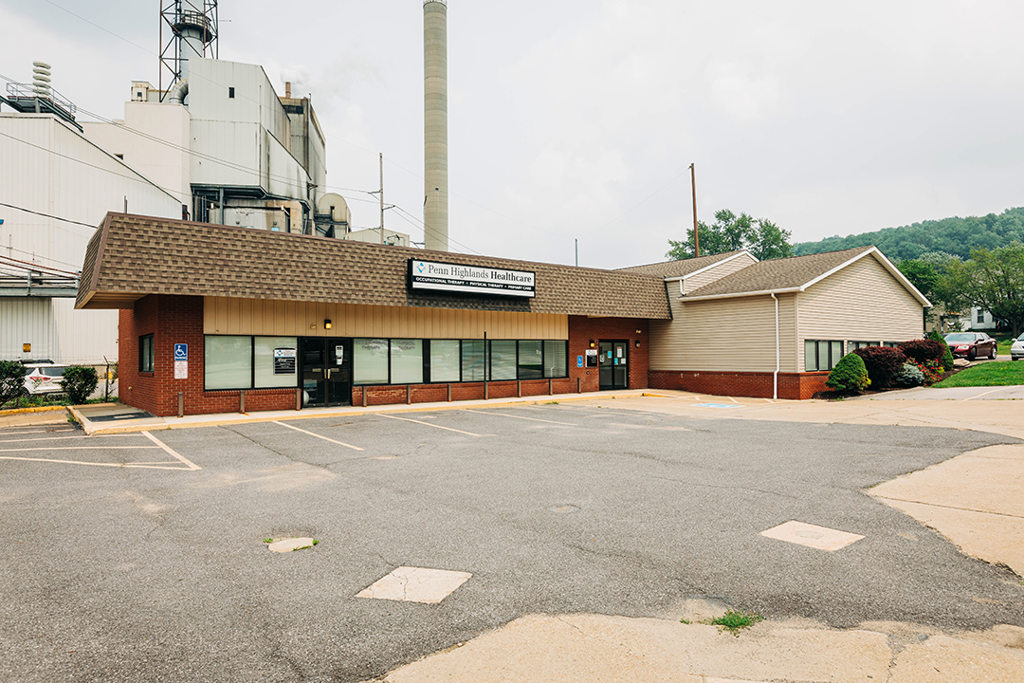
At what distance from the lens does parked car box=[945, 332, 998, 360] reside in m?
32.2

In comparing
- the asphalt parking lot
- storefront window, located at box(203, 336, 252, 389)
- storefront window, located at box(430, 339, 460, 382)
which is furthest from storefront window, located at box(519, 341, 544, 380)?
the asphalt parking lot

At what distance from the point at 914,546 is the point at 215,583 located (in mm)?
6284

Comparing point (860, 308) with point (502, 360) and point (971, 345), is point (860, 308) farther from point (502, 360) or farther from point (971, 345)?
point (502, 360)

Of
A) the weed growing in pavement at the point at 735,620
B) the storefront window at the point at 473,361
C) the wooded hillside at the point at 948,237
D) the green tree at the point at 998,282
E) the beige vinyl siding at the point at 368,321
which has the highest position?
the wooded hillside at the point at 948,237

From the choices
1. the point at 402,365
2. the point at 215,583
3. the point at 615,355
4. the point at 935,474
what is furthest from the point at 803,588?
the point at 615,355

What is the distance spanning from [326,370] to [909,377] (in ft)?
75.3

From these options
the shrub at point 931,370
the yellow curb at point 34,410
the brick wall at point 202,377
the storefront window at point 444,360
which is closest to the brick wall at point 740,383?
the brick wall at point 202,377

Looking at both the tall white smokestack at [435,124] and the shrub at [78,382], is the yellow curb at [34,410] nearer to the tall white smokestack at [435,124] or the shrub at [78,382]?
the shrub at [78,382]

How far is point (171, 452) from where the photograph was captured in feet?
38.9

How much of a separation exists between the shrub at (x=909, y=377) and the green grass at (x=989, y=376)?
2.25ft

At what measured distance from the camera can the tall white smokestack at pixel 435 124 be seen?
4153 cm

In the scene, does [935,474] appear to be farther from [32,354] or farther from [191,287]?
[32,354]

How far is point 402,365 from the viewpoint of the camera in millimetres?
21531

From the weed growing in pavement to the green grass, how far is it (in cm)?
2462
